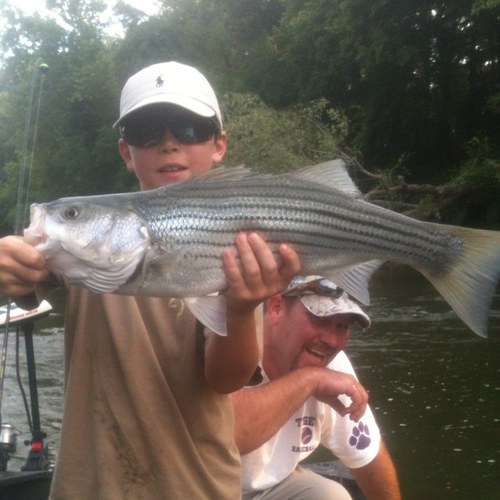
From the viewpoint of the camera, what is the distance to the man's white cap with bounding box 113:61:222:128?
290 centimetres

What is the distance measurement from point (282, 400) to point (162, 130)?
120cm

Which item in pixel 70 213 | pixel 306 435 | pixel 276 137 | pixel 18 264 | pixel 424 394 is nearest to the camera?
pixel 18 264

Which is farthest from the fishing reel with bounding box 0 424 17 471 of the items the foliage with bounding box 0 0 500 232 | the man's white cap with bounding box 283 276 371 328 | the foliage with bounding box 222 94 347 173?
the foliage with bounding box 222 94 347 173

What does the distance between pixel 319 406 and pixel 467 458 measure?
4980mm

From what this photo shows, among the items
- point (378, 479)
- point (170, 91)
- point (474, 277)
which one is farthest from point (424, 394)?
point (170, 91)

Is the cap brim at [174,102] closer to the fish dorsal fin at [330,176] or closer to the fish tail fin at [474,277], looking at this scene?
the fish dorsal fin at [330,176]

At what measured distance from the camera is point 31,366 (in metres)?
4.63

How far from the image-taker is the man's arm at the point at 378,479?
153 inches

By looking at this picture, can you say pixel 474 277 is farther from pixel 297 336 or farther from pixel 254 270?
pixel 297 336

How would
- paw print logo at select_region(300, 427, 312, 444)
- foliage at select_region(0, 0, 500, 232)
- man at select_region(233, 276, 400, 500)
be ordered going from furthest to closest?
foliage at select_region(0, 0, 500, 232)
paw print logo at select_region(300, 427, 312, 444)
man at select_region(233, 276, 400, 500)

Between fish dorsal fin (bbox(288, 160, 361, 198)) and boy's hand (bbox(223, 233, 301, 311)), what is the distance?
0.27 meters

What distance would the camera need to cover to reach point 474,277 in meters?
2.63

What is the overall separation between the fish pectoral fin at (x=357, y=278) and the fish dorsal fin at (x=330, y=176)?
0.24 m

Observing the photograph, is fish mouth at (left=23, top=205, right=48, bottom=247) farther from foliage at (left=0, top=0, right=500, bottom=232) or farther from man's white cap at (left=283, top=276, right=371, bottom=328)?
foliage at (left=0, top=0, right=500, bottom=232)
